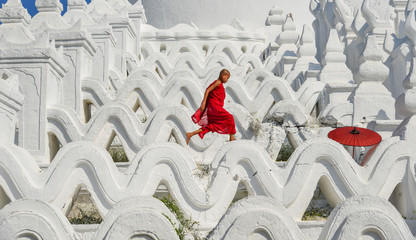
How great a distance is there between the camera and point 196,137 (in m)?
7.34

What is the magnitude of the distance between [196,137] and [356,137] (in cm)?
183

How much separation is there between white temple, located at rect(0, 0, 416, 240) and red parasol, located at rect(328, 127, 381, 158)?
0.79 feet

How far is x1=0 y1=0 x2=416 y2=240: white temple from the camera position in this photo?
4469 millimetres

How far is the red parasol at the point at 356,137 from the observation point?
6734 mm

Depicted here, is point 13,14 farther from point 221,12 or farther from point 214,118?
point 221,12

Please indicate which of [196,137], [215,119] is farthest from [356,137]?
[196,137]

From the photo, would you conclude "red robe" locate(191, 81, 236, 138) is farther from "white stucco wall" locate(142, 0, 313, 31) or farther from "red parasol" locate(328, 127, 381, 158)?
"white stucco wall" locate(142, 0, 313, 31)

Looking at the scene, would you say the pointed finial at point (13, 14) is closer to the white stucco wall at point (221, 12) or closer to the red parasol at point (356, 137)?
the red parasol at point (356, 137)

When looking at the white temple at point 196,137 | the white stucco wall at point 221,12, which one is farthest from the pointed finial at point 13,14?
the white stucco wall at point 221,12

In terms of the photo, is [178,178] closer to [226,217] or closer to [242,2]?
[226,217]

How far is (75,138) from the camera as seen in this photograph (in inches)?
299

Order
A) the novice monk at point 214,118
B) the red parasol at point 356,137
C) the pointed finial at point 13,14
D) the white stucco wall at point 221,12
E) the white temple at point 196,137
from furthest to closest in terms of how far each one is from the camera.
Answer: the white stucco wall at point 221,12 < the pointed finial at point 13,14 < the novice monk at point 214,118 < the red parasol at point 356,137 < the white temple at point 196,137

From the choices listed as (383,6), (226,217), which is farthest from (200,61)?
(226,217)

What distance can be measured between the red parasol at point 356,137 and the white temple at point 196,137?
0.24 m
